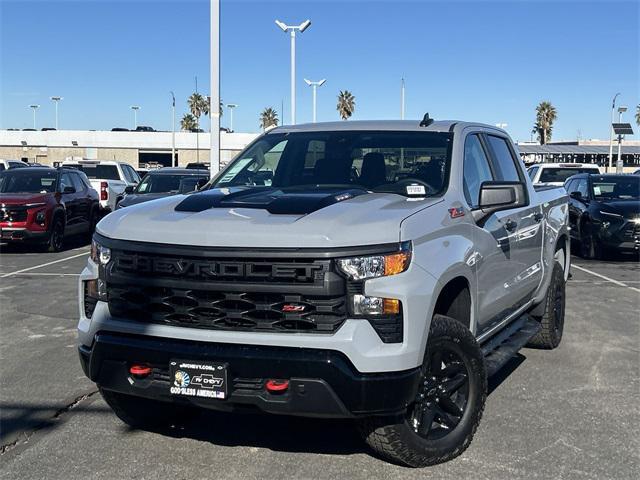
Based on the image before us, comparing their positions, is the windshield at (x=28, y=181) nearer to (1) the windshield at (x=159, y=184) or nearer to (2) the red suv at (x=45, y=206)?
(2) the red suv at (x=45, y=206)

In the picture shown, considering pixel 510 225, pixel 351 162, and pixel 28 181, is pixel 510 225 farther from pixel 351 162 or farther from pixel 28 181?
pixel 28 181

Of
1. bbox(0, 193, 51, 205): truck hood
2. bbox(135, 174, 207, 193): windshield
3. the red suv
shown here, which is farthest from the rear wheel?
bbox(135, 174, 207, 193): windshield

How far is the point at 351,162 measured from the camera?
4910mm

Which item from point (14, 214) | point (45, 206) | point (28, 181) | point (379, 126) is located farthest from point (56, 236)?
point (379, 126)

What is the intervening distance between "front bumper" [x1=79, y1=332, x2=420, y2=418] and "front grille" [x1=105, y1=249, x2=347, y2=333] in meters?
0.13

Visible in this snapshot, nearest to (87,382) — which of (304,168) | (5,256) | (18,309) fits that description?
(304,168)

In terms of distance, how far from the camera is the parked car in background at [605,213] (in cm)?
1315

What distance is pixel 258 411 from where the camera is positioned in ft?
11.3

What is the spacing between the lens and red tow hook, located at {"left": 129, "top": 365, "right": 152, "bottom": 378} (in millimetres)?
3617

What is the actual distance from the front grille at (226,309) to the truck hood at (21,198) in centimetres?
1150

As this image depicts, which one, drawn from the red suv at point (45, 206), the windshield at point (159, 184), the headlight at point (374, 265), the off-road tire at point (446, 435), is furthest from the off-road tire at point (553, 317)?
the red suv at point (45, 206)

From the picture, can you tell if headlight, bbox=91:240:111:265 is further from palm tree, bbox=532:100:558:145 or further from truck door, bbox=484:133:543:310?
palm tree, bbox=532:100:558:145

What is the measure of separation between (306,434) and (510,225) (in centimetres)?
211

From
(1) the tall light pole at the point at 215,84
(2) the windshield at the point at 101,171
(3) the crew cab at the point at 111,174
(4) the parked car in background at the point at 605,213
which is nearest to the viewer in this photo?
(4) the parked car in background at the point at 605,213
